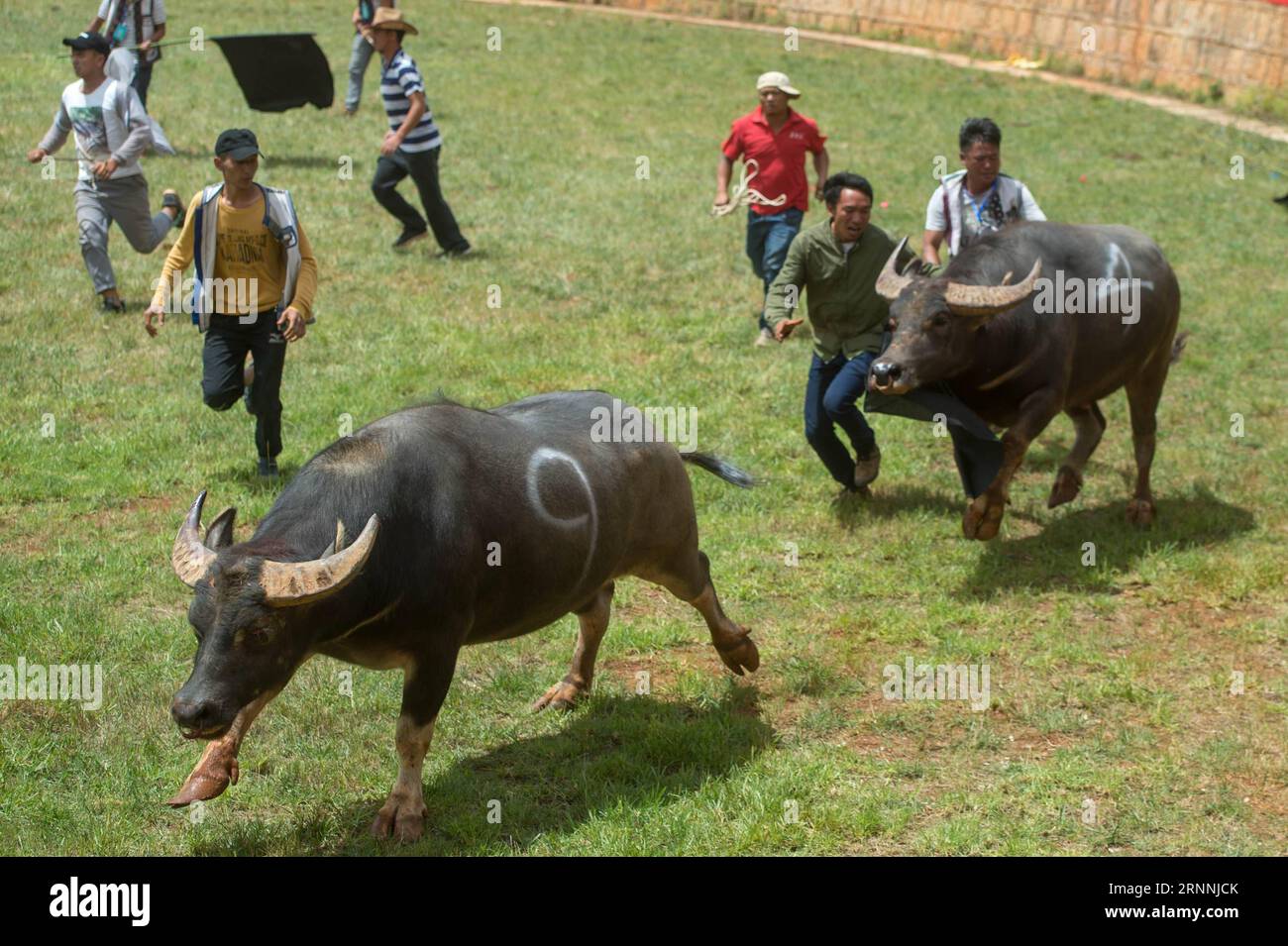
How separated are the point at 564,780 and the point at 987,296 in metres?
4.11

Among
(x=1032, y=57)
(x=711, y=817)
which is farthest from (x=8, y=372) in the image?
(x=1032, y=57)

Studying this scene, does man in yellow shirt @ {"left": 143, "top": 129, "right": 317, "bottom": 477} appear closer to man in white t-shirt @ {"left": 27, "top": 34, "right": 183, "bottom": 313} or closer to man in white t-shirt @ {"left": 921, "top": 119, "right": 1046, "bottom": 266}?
man in white t-shirt @ {"left": 27, "top": 34, "right": 183, "bottom": 313}

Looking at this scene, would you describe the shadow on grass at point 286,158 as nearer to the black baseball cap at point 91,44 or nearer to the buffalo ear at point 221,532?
the black baseball cap at point 91,44

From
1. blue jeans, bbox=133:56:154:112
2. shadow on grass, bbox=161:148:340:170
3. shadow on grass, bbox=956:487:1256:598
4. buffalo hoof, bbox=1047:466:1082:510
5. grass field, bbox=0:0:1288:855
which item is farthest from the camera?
blue jeans, bbox=133:56:154:112

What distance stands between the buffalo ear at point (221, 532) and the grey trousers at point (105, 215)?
8165 mm

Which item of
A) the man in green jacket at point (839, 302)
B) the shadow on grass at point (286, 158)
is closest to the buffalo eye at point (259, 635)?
the man in green jacket at point (839, 302)

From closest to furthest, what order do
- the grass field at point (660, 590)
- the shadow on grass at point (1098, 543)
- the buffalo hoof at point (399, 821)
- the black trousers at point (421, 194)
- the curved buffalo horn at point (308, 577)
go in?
the curved buffalo horn at point (308, 577) → the buffalo hoof at point (399, 821) → the grass field at point (660, 590) → the shadow on grass at point (1098, 543) → the black trousers at point (421, 194)

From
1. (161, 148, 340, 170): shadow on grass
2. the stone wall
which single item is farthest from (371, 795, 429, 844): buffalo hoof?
the stone wall

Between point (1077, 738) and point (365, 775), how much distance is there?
3553 millimetres

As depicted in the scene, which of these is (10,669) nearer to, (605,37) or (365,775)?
Result: (365,775)

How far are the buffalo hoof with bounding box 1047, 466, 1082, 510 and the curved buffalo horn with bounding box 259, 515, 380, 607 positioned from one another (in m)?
6.01

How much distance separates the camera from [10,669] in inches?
295

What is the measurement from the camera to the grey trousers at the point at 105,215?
43.2 feet

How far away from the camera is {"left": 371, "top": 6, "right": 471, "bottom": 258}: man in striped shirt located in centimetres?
1467
